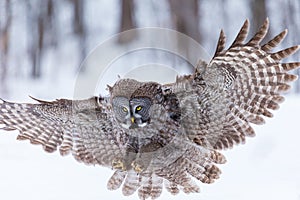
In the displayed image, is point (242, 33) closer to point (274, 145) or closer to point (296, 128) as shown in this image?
point (274, 145)

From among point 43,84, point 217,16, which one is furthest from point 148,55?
point 43,84

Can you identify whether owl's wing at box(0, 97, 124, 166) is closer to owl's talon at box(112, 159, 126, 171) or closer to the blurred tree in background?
owl's talon at box(112, 159, 126, 171)

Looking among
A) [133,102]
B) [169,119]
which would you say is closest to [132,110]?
[133,102]

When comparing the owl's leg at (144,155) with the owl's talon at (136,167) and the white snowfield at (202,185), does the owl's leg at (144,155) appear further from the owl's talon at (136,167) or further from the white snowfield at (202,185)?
the white snowfield at (202,185)

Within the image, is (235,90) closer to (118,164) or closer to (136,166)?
(136,166)

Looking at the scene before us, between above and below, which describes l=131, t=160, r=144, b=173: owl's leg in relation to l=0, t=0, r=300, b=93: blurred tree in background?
below

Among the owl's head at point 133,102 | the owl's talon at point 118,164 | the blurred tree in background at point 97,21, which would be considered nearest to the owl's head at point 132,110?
the owl's head at point 133,102

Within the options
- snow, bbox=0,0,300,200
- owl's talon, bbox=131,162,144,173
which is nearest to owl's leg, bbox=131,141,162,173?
owl's talon, bbox=131,162,144,173
